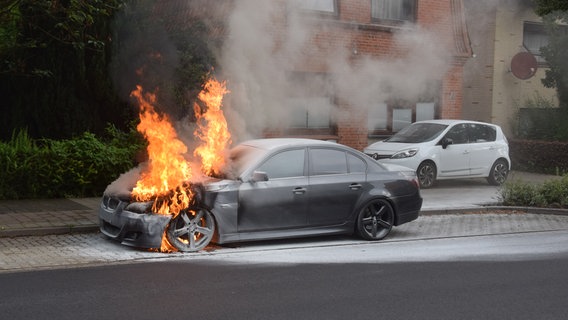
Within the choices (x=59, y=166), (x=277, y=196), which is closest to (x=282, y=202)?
(x=277, y=196)

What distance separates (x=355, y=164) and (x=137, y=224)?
3.05 meters

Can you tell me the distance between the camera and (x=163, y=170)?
9.23 meters

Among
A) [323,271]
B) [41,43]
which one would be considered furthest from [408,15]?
[323,271]

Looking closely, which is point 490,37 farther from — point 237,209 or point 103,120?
point 237,209

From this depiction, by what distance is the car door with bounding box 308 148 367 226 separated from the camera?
952 cm

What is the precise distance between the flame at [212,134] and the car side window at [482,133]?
8385 millimetres

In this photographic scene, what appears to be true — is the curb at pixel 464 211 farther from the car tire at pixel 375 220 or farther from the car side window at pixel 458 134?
the car side window at pixel 458 134

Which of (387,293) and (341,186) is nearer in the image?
(387,293)

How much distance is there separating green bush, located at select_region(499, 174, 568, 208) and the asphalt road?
4.18 meters

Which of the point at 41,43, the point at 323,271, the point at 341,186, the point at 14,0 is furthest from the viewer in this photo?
the point at 41,43

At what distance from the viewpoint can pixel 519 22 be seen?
2400cm

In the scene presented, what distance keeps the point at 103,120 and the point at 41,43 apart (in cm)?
204

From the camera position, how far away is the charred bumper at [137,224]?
28.3 feet

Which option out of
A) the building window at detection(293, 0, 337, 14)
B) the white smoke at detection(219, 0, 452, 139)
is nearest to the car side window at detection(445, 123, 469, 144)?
the white smoke at detection(219, 0, 452, 139)
